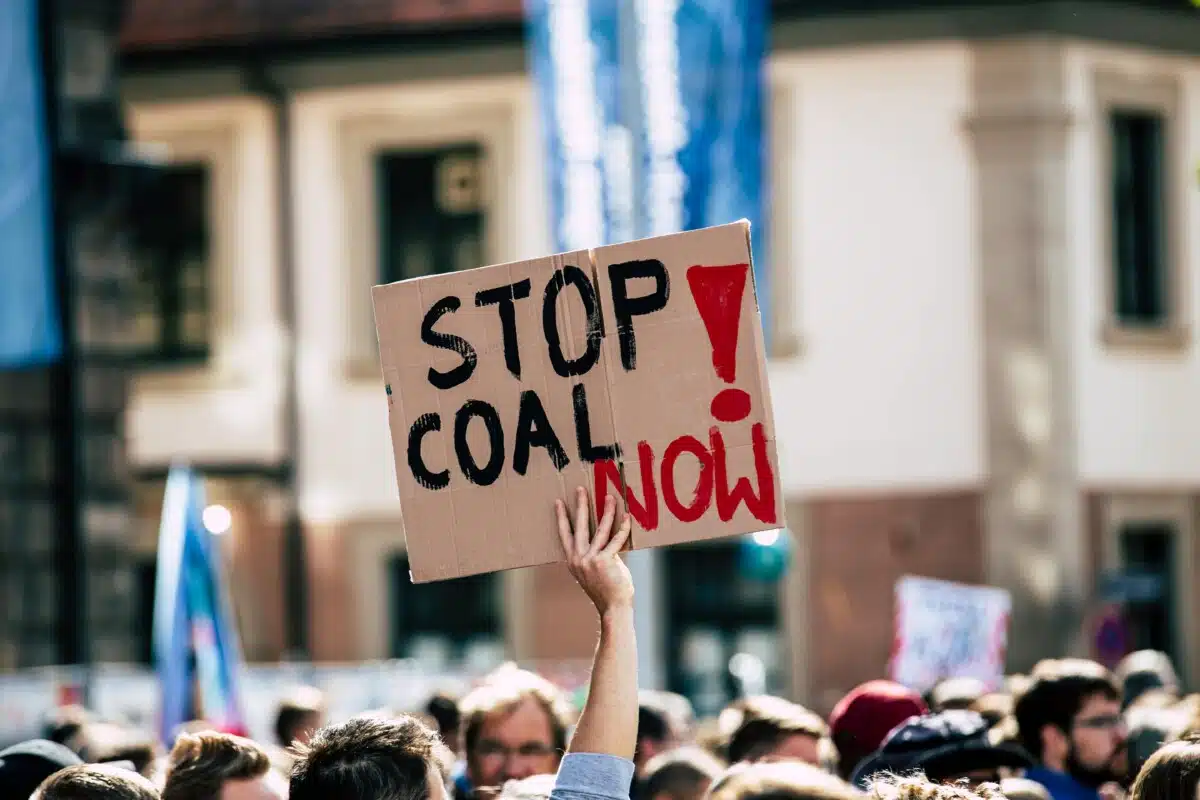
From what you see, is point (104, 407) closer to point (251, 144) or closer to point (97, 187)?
point (97, 187)

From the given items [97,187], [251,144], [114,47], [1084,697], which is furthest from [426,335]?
[251,144]

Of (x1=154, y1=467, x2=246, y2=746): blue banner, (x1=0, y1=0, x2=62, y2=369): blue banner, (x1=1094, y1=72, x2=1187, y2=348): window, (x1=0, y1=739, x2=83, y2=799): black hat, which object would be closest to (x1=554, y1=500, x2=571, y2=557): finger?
(x1=0, y1=739, x2=83, y2=799): black hat

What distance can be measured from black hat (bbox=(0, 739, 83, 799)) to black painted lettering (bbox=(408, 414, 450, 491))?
3.80ft

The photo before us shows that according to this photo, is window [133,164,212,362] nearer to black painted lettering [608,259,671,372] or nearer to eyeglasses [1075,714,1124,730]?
eyeglasses [1075,714,1124,730]

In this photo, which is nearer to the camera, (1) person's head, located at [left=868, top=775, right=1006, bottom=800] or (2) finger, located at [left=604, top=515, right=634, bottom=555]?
(1) person's head, located at [left=868, top=775, right=1006, bottom=800]

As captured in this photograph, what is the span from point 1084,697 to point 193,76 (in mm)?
18056

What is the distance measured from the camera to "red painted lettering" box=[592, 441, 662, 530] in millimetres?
4539

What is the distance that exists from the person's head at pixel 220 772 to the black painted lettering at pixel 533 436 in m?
0.99

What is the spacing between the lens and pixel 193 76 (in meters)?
23.2

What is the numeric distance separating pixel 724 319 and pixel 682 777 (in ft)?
6.79

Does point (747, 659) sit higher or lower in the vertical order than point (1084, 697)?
lower

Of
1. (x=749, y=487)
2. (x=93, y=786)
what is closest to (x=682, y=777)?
(x=749, y=487)

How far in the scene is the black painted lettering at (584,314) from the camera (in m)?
Answer: 4.66

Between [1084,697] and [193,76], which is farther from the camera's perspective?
[193,76]
